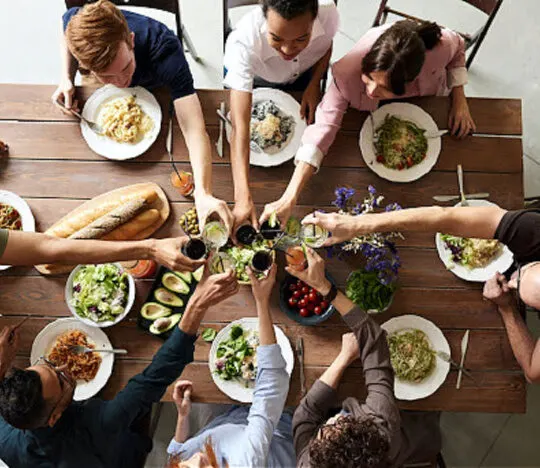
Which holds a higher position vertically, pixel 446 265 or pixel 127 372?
pixel 446 265

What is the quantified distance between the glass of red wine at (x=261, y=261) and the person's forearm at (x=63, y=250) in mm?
418

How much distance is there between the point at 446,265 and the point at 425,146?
0.54 m

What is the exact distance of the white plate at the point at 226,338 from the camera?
6.95 ft

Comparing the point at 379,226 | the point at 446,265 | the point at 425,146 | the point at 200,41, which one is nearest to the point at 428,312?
the point at 446,265

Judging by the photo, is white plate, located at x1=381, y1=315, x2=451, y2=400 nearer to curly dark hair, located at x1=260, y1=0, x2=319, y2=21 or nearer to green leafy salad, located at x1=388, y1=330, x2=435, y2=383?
green leafy salad, located at x1=388, y1=330, x2=435, y2=383

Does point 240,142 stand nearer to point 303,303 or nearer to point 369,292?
point 303,303

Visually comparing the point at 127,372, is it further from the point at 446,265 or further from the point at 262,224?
the point at 446,265

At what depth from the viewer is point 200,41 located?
357 centimetres

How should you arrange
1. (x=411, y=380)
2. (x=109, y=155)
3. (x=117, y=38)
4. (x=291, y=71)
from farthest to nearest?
(x=291, y=71), (x=109, y=155), (x=411, y=380), (x=117, y=38)

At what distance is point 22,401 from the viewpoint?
1859mm

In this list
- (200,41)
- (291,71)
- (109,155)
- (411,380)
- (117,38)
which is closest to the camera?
(117,38)

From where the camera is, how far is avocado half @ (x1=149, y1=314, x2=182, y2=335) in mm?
2146

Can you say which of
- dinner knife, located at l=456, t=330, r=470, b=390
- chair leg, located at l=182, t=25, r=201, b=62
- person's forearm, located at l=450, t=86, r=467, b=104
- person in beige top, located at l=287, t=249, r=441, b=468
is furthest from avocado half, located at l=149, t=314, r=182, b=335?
chair leg, located at l=182, t=25, r=201, b=62

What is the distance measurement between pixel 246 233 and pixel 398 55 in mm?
918
